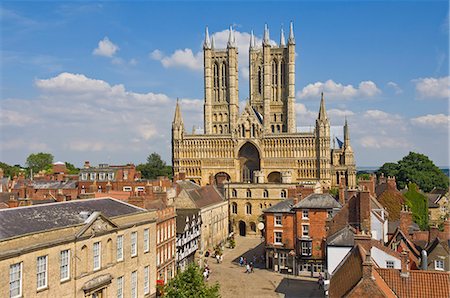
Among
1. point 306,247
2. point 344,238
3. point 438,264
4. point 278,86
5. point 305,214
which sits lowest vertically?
point 306,247

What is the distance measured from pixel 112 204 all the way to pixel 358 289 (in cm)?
1808

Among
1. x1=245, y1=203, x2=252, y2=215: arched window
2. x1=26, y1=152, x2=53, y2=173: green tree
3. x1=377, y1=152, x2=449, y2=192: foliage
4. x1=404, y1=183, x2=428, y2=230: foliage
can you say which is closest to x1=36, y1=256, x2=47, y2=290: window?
x1=404, y1=183, x2=428, y2=230: foliage

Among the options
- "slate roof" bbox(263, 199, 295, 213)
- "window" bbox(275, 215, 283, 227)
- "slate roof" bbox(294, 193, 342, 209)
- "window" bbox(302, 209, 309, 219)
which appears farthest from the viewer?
"window" bbox(275, 215, 283, 227)

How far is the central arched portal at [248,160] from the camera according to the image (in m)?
103

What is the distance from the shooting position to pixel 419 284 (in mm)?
22906

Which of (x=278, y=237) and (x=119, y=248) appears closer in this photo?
(x=119, y=248)

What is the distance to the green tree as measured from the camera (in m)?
144

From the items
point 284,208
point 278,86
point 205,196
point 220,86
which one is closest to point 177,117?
point 220,86

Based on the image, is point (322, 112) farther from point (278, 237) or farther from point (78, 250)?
point (78, 250)

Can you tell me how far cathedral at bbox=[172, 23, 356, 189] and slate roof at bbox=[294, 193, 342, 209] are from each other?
3647 cm

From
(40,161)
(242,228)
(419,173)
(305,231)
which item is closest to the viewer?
(305,231)

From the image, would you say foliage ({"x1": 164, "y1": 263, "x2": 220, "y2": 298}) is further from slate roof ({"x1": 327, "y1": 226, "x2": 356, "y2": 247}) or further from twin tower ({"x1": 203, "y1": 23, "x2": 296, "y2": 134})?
twin tower ({"x1": 203, "y1": 23, "x2": 296, "y2": 134})

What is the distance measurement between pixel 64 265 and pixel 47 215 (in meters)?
2.94

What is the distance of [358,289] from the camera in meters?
20.9
